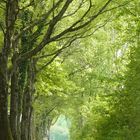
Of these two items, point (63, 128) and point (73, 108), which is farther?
point (63, 128)

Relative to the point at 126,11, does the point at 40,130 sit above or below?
below

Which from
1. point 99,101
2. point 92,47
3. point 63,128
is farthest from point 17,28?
point 63,128

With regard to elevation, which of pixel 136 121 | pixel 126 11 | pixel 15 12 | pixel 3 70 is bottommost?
pixel 136 121

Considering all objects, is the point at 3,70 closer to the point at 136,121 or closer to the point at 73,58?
the point at 136,121

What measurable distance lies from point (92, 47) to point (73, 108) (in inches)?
233

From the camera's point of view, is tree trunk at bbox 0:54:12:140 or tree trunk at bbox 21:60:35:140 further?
tree trunk at bbox 21:60:35:140

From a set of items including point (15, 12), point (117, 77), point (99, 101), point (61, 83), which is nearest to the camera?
point (15, 12)

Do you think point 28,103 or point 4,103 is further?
point 28,103

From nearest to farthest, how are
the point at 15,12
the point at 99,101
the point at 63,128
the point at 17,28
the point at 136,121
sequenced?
the point at 15,12
the point at 17,28
the point at 136,121
the point at 99,101
the point at 63,128

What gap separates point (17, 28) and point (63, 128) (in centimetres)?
14872

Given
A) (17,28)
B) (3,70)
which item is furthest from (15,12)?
(17,28)

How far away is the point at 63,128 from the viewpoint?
165m

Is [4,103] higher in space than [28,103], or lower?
lower

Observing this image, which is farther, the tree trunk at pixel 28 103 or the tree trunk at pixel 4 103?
the tree trunk at pixel 28 103
